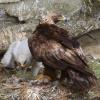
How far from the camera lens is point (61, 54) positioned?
7.07 m

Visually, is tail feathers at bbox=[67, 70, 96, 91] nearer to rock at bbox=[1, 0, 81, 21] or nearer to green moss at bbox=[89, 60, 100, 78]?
green moss at bbox=[89, 60, 100, 78]

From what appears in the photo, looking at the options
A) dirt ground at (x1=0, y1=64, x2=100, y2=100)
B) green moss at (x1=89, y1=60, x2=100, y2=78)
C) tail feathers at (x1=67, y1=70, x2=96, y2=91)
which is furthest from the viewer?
green moss at (x1=89, y1=60, x2=100, y2=78)

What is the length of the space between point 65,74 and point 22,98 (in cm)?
51

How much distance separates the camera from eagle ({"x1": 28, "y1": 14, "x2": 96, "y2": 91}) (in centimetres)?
703

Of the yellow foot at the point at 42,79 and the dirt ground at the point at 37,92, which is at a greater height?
the yellow foot at the point at 42,79

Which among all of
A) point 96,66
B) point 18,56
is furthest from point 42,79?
point 96,66

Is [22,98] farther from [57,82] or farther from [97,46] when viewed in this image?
[97,46]

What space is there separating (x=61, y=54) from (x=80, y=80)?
0.33 m

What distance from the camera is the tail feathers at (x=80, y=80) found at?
7020mm

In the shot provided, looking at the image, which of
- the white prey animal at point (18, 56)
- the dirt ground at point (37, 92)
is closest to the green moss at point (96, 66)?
the dirt ground at point (37, 92)

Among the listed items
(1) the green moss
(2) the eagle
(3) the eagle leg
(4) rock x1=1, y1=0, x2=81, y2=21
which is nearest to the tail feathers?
(2) the eagle

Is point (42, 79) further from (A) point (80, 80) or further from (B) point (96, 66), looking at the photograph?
(B) point (96, 66)

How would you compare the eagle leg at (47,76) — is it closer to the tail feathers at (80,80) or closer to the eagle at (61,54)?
the eagle at (61,54)

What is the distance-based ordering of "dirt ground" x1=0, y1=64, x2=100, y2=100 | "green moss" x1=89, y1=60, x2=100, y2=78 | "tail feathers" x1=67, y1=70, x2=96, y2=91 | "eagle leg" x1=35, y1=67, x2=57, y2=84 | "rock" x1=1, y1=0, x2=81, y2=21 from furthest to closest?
"rock" x1=1, y1=0, x2=81, y2=21, "green moss" x1=89, y1=60, x2=100, y2=78, "eagle leg" x1=35, y1=67, x2=57, y2=84, "dirt ground" x1=0, y1=64, x2=100, y2=100, "tail feathers" x1=67, y1=70, x2=96, y2=91
